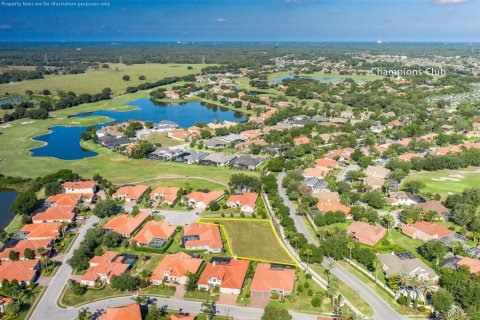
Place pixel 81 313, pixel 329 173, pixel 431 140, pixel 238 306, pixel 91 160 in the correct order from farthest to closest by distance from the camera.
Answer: pixel 431 140 < pixel 91 160 < pixel 329 173 < pixel 238 306 < pixel 81 313

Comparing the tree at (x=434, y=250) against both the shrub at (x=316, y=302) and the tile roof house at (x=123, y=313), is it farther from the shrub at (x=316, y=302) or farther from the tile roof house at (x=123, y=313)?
the tile roof house at (x=123, y=313)

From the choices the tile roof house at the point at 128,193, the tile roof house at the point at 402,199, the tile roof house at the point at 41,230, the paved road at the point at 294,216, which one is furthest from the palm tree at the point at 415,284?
the tile roof house at the point at 41,230

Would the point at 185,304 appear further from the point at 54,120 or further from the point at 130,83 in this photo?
the point at 130,83

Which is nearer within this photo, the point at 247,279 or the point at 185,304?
the point at 185,304

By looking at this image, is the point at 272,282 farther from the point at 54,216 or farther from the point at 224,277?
the point at 54,216

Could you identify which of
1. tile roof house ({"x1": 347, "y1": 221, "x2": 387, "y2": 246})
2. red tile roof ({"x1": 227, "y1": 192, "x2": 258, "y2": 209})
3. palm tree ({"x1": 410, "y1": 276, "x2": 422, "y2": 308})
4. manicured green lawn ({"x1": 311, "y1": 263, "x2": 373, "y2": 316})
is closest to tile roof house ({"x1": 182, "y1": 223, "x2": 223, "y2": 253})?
red tile roof ({"x1": 227, "y1": 192, "x2": 258, "y2": 209})

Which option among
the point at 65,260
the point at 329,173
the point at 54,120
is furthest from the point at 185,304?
the point at 54,120

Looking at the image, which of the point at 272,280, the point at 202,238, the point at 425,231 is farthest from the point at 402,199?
the point at 202,238
